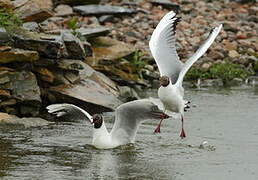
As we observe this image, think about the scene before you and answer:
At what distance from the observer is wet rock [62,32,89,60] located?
1349 centimetres

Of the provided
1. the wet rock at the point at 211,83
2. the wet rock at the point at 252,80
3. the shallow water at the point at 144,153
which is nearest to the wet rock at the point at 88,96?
the shallow water at the point at 144,153

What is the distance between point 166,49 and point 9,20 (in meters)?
2.88

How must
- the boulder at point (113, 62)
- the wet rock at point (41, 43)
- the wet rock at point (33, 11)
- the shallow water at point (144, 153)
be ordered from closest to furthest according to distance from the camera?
1. the shallow water at point (144, 153)
2. the wet rock at point (41, 43)
3. the wet rock at point (33, 11)
4. the boulder at point (113, 62)

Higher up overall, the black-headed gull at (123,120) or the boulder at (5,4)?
the boulder at (5,4)

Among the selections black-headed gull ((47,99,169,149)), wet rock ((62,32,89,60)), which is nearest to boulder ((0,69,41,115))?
wet rock ((62,32,89,60))

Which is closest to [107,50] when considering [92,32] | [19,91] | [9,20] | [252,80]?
[92,32]

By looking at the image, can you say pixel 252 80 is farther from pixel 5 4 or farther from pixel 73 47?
pixel 5 4

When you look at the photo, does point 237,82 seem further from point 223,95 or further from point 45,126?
point 45,126

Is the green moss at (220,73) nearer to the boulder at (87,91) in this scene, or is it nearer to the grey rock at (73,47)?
the boulder at (87,91)

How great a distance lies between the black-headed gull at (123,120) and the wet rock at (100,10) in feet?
39.9

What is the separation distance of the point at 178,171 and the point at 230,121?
14.6 feet

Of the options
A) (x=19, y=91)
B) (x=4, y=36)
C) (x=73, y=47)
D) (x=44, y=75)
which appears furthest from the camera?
(x=73, y=47)

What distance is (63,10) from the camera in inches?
860

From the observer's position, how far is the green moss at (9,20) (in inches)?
509
